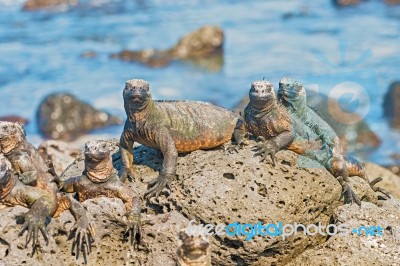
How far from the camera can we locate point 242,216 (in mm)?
6707

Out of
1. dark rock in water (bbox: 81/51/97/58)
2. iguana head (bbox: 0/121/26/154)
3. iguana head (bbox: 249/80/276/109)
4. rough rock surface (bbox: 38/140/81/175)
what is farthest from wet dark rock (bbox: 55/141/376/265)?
dark rock in water (bbox: 81/51/97/58)

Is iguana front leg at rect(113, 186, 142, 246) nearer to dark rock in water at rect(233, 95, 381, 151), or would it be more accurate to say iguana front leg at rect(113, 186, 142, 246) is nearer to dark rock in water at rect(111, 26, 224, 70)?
dark rock in water at rect(233, 95, 381, 151)

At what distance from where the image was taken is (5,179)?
6.27 m

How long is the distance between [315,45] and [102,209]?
2221 centimetres

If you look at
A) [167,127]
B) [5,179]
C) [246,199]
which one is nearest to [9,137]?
[5,179]

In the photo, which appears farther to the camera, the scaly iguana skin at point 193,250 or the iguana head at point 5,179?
the iguana head at point 5,179

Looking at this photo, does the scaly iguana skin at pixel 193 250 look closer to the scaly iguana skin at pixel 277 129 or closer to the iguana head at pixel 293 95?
the scaly iguana skin at pixel 277 129

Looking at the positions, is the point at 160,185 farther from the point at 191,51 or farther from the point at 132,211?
the point at 191,51

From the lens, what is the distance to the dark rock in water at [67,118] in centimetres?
1952

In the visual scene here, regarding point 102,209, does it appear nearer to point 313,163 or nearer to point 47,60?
point 313,163

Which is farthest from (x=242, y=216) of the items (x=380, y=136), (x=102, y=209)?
(x=380, y=136)

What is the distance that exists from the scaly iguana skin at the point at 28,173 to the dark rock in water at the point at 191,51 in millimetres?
19921

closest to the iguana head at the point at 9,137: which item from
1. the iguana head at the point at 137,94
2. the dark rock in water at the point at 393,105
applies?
the iguana head at the point at 137,94

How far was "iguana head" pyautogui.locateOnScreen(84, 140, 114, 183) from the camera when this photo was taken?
22.1 ft
